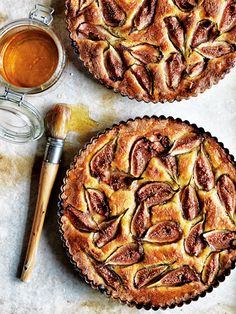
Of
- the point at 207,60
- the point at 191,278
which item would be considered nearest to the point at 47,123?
the point at 207,60

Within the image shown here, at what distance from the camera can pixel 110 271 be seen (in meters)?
2.12

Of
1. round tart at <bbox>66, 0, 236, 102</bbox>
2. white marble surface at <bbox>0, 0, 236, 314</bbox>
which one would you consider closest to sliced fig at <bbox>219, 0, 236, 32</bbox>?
round tart at <bbox>66, 0, 236, 102</bbox>

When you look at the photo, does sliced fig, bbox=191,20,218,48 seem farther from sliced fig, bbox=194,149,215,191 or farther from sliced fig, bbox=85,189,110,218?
sliced fig, bbox=85,189,110,218

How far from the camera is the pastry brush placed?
7.10 ft

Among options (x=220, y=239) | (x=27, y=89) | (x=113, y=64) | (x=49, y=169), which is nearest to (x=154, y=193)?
(x=220, y=239)

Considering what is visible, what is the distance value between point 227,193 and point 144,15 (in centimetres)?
77

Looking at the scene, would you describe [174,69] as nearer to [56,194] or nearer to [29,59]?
[29,59]

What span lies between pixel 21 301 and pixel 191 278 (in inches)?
27.8

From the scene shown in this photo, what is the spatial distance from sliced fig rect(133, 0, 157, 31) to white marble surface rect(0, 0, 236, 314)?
0.30 meters

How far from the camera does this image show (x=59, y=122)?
7.09 ft

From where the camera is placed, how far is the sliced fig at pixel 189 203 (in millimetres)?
2117

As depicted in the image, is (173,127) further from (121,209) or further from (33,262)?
(33,262)

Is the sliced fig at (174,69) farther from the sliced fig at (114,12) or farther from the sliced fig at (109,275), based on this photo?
the sliced fig at (109,275)

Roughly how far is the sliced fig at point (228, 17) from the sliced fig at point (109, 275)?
1.04 m
